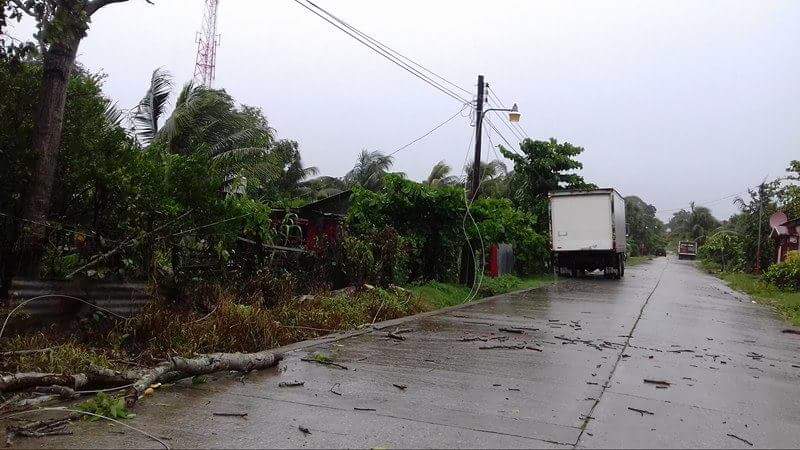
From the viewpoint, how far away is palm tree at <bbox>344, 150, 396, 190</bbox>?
112 ft

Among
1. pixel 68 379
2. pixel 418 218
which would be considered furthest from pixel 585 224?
pixel 68 379

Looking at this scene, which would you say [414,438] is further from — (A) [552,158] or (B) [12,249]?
(A) [552,158]

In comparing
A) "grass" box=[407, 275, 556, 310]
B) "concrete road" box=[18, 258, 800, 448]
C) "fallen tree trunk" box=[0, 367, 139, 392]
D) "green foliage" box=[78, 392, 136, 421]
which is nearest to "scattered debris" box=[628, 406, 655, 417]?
"concrete road" box=[18, 258, 800, 448]

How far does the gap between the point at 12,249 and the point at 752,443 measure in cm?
622

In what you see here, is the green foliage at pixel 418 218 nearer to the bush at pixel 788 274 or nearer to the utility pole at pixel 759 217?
the bush at pixel 788 274

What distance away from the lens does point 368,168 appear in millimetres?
35312

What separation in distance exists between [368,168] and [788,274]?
21334 millimetres

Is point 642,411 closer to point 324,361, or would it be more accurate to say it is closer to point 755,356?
point 324,361

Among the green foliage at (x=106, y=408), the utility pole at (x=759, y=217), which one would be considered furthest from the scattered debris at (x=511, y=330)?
the utility pole at (x=759, y=217)

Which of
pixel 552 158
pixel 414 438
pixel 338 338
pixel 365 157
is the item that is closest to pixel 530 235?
pixel 552 158

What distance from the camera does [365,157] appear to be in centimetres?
3591

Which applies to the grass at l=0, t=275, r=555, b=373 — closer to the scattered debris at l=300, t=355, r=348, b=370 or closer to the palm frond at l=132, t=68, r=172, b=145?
the scattered debris at l=300, t=355, r=348, b=370

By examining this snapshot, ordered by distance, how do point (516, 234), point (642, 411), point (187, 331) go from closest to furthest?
point (642, 411) → point (187, 331) → point (516, 234)

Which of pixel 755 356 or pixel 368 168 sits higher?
pixel 368 168
